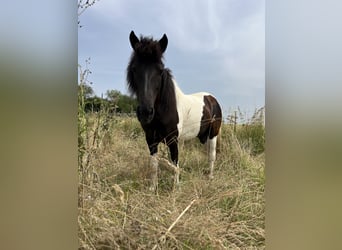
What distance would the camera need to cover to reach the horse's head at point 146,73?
118 centimetres

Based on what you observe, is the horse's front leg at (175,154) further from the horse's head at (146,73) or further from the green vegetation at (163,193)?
the horse's head at (146,73)

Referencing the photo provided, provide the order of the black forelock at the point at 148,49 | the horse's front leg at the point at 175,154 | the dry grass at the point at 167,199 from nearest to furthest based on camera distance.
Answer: the dry grass at the point at 167,199, the black forelock at the point at 148,49, the horse's front leg at the point at 175,154

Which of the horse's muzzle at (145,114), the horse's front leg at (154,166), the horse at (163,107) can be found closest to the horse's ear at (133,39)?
the horse at (163,107)

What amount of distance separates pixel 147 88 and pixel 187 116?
0.91 ft

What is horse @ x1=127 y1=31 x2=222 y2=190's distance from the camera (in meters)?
1.20

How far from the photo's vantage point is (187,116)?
146 centimetres

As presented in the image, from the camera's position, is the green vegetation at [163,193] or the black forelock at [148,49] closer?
the green vegetation at [163,193]

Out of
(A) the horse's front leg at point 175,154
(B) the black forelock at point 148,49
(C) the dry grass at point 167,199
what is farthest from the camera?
(A) the horse's front leg at point 175,154

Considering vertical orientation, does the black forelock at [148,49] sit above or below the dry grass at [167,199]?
above

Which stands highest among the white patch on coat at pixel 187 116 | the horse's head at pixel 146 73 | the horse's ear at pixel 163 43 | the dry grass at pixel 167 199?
the horse's ear at pixel 163 43

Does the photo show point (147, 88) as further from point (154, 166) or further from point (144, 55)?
point (154, 166)

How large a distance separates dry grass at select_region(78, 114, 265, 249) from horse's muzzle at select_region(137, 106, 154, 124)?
0.03m
